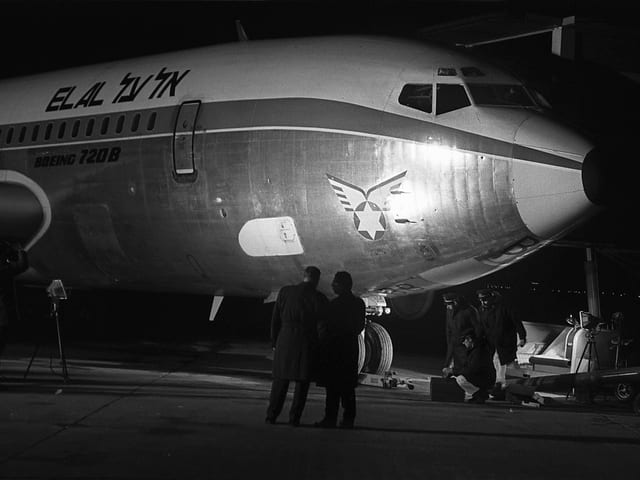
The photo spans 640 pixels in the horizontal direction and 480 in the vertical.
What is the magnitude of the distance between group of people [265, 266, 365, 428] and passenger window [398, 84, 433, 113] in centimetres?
365

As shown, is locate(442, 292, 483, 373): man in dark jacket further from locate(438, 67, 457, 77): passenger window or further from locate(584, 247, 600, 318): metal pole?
locate(584, 247, 600, 318): metal pole

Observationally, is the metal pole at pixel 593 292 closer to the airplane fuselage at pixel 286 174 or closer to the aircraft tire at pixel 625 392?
the aircraft tire at pixel 625 392

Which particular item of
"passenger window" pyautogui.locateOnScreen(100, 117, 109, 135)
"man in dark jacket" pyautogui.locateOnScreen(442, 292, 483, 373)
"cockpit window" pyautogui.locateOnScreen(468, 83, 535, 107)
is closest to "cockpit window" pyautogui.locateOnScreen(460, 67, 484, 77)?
"cockpit window" pyautogui.locateOnScreen(468, 83, 535, 107)

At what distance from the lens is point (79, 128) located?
18.0 m

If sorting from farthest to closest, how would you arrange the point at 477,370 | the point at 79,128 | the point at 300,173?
1. the point at 79,128
2. the point at 300,173
3. the point at 477,370

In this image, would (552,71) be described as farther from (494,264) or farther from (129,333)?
(494,264)

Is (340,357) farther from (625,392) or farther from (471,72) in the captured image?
(625,392)

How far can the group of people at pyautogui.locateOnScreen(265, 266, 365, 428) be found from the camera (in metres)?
11.9

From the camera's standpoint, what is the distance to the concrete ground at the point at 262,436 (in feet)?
30.5

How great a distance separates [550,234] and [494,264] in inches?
42.5

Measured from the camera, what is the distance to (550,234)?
46.4ft

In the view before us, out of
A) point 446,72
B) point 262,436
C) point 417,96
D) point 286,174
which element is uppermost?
point 446,72

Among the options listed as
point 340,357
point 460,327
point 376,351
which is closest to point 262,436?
point 340,357

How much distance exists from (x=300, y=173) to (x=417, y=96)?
1.97m
